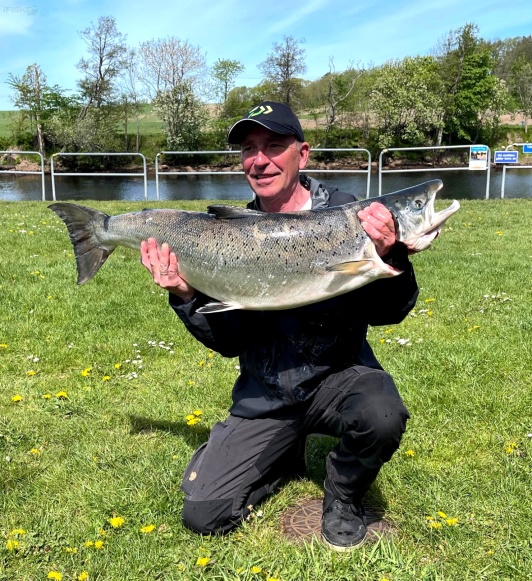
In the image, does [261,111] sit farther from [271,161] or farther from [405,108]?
[405,108]

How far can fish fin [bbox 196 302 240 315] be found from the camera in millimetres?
2993

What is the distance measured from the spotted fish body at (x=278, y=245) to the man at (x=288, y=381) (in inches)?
5.7

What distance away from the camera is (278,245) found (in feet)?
9.65

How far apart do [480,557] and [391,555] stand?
0.43 metres

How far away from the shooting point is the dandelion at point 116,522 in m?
2.96

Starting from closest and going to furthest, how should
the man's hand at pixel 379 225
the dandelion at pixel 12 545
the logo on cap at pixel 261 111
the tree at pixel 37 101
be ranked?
1. the man's hand at pixel 379 225
2. the dandelion at pixel 12 545
3. the logo on cap at pixel 261 111
4. the tree at pixel 37 101

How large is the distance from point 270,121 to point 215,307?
1058 mm

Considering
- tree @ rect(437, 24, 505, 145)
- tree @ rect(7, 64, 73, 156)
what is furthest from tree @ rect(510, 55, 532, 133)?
tree @ rect(7, 64, 73, 156)

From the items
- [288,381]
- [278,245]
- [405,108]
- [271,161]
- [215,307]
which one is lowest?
[288,381]

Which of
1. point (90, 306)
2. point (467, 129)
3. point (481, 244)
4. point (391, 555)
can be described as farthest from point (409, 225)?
point (467, 129)

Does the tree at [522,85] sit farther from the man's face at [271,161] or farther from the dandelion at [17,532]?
the dandelion at [17,532]

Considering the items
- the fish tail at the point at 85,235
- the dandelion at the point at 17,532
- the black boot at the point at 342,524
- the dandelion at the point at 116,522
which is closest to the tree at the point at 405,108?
the fish tail at the point at 85,235

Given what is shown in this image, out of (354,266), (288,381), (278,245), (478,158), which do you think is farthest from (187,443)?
(478,158)

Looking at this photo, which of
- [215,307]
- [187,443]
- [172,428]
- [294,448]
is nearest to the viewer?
[215,307]
